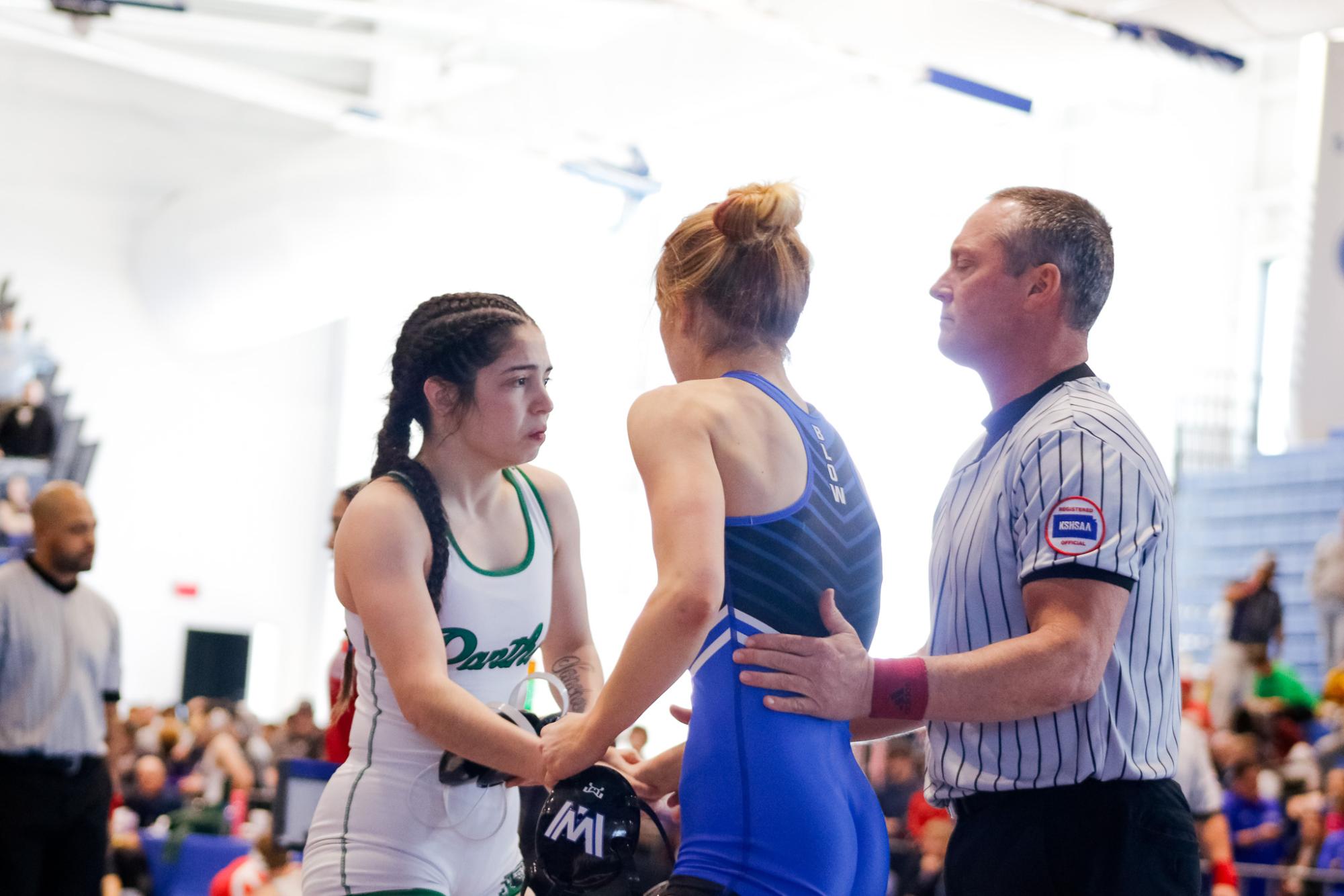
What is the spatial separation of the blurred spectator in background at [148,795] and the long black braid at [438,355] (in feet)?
27.6

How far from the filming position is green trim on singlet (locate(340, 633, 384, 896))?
208 centimetres

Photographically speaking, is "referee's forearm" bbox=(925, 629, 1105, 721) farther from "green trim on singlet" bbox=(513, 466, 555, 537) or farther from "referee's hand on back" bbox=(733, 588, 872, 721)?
"green trim on singlet" bbox=(513, 466, 555, 537)

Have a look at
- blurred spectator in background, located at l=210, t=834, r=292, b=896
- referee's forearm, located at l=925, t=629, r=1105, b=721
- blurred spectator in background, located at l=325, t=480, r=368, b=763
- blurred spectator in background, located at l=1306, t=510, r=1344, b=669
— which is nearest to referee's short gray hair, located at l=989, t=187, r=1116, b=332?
referee's forearm, located at l=925, t=629, r=1105, b=721

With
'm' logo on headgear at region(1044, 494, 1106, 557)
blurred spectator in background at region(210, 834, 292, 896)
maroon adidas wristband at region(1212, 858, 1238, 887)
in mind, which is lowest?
blurred spectator in background at region(210, 834, 292, 896)

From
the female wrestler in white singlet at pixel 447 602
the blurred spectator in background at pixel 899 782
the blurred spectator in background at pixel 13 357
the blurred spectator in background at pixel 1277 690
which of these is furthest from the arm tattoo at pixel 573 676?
the blurred spectator in background at pixel 13 357

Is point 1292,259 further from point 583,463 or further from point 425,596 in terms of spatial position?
point 425,596

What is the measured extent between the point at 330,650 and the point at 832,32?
36.7ft

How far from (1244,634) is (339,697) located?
8.76m

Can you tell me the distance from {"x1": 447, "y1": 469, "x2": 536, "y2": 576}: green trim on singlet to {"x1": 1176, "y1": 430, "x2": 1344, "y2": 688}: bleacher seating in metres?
11.6

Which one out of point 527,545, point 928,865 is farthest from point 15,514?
point 527,545

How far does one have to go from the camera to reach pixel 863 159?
13438 mm

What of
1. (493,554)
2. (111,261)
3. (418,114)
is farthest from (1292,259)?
(493,554)

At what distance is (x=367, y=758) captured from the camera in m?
2.16

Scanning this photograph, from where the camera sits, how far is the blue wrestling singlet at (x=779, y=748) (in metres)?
1.87
